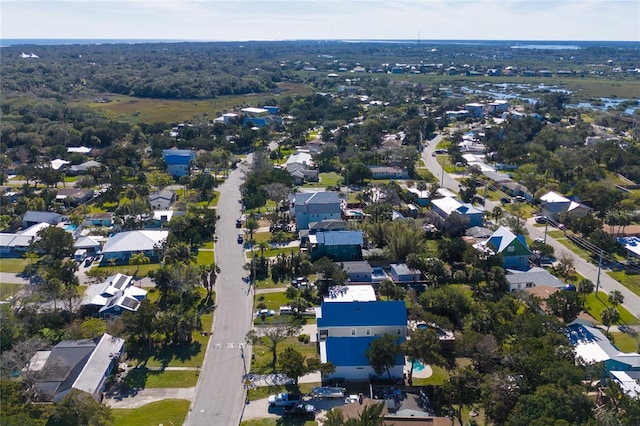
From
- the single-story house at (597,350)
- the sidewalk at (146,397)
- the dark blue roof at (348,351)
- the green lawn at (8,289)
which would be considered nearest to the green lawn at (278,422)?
the dark blue roof at (348,351)

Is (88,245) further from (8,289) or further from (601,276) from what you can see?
(601,276)

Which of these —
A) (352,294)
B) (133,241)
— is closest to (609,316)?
(352,294)

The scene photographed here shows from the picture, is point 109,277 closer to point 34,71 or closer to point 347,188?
point 347,188

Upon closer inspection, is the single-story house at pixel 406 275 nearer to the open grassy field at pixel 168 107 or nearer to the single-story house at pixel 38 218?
the single-story house at pixel 38 218

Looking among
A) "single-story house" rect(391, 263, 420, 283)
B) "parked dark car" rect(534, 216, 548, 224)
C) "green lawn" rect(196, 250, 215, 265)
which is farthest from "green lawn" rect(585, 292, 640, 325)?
"green lawn" rect(196, 250, 215, 265)

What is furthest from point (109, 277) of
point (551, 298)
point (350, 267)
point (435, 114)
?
point (435, 114)

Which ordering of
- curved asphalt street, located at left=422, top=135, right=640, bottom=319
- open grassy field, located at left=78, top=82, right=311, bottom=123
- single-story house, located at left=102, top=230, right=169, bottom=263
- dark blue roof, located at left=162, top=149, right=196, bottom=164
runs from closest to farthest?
curved asphalt street, located at left=422, top=135, right=640, bottom=319 < single-story house, located at left=102, top=230, right=169, bottom=263 < dark blue roof, located at left=162, top=149, right=196, bottom=164 < open grassy field, located at left=78, top=82, right=311, bottom=123

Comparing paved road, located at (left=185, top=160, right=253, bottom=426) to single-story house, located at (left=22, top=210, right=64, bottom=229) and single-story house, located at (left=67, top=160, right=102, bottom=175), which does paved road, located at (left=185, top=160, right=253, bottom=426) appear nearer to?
single-story house, located at (left=22, top=210, right=64, bottom=229)
